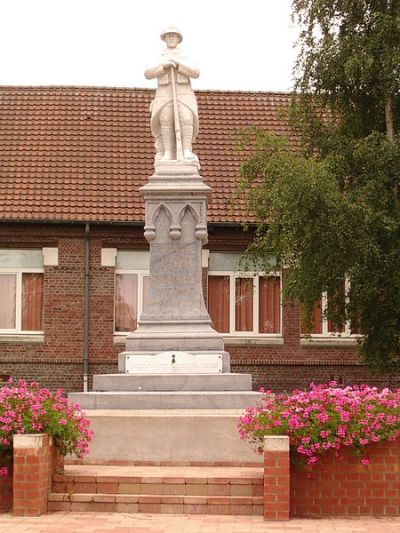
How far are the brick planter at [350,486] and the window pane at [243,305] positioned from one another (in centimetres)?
1607

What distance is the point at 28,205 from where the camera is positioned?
2698 centimetres

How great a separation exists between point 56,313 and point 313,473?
16.2 m

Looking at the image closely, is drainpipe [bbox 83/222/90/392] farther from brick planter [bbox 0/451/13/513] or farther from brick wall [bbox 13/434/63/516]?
brick wall [bbox 13/434/63/516]

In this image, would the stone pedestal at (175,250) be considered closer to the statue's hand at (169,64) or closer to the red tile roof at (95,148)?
the statue's hand at (169,64)

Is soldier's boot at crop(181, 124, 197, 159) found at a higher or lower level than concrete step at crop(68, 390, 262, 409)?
higher

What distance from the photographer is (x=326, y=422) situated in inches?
451

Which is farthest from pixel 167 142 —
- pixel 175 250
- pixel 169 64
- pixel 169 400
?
pixel 169 400

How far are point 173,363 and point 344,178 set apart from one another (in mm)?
7384

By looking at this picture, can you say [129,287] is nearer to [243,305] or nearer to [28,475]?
[243,305]

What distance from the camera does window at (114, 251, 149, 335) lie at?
2731 centimetres

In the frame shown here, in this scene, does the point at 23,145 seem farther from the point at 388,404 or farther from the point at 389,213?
the point at 388,404

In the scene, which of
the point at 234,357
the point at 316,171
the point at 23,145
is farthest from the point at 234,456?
the point at 23,145

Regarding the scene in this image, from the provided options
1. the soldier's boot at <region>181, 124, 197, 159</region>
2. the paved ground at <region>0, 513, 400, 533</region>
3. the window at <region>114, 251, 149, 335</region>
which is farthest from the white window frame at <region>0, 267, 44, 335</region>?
the paved ground at <region>0, 513, 400, 533</region>

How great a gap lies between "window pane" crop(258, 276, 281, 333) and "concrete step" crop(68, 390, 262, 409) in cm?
1239
